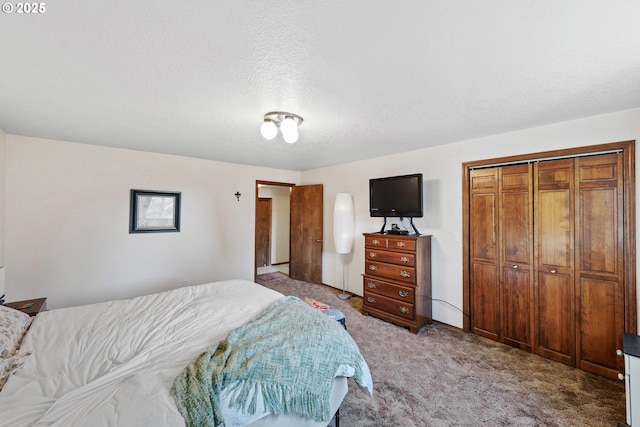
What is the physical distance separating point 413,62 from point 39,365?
2682mm

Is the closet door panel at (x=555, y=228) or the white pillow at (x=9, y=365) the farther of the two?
the closet door panel at (x=555, y=228)

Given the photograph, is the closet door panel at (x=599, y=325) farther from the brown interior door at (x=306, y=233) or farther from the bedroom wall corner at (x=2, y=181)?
the bedroom wall corner at (x=2, y=181)

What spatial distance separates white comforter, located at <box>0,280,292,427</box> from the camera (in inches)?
39.6

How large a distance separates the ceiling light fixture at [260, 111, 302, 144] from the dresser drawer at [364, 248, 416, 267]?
197 centimetres

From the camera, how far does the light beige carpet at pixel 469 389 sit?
5.77ft

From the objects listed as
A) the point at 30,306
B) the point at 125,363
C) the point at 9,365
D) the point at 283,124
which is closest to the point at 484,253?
the point at 283,124

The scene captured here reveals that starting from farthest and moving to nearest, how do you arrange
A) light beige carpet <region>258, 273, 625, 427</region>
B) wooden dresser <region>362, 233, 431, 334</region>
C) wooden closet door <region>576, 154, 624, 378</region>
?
1. wooden dresser <region>362, 233, 431, 334</region>
2. wooden closet door <region>576, 154, 624, 378</region>
3. light beige carpet <region>258, 273, 625, 427</region>

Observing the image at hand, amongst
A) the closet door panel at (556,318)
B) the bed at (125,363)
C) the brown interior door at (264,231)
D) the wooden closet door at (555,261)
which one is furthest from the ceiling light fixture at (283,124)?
the brown interior door at (264,231)

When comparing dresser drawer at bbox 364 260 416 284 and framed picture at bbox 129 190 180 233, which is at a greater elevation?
framed picture at bbox 129 190 180 233

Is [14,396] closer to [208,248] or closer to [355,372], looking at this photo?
[355,372]

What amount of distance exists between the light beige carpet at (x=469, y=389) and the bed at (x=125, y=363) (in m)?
0.54

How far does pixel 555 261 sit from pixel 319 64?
2.86m

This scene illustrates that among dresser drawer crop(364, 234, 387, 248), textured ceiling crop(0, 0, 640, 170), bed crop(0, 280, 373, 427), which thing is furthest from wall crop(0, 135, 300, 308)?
dresser drawer crop(364, 234, 387, 248)

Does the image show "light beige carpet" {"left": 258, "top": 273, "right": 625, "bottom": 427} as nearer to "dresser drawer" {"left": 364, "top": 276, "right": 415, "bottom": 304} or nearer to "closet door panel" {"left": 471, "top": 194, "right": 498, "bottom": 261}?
"dresser drawer" {"left": 364, "top": 276, "right": 415, "bottom": 304}
